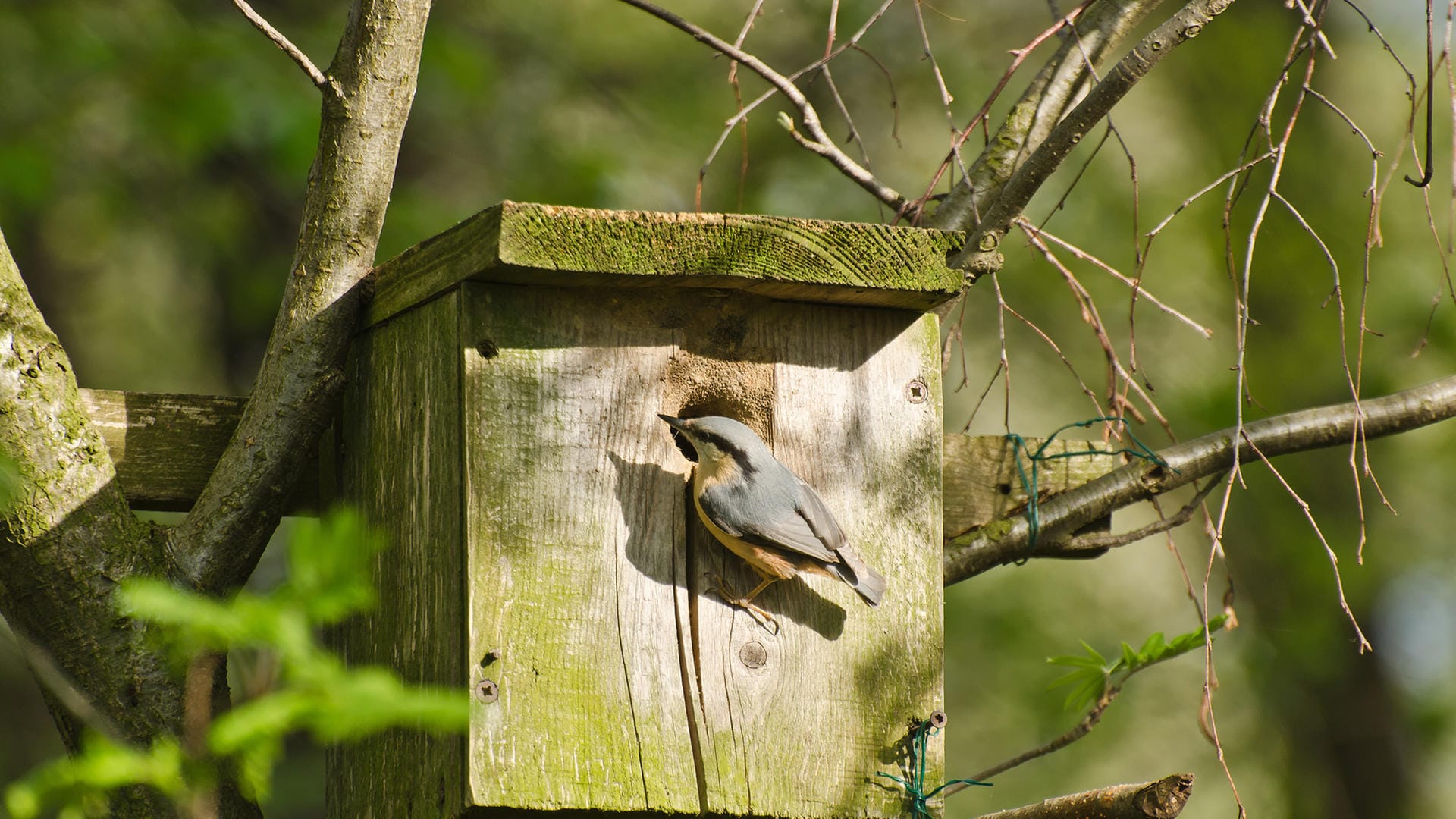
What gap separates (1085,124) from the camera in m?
2.33

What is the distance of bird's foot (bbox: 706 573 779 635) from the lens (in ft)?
7.11

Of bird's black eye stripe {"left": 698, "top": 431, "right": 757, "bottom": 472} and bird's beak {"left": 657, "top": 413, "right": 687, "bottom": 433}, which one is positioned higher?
bird's beak {"left": 657, "top": 413, "right": 687, "bottom": 433}

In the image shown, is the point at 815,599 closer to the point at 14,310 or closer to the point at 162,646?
the point at 162,646

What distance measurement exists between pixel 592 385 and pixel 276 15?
151 inches

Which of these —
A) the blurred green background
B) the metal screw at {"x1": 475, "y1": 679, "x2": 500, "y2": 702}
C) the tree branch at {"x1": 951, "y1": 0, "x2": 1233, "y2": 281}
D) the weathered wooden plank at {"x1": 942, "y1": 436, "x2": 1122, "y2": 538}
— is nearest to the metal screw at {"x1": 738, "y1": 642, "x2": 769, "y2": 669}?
the metal screw at {"x1": 475, "y1": 679, "x2": 500, "y2": 702}

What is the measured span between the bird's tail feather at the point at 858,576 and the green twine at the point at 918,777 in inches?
8.5

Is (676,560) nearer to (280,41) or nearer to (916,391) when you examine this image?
(916,391)

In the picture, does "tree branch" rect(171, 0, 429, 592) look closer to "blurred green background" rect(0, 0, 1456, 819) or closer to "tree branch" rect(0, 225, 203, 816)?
"tree branch" rect(0, 225, 203, 816)

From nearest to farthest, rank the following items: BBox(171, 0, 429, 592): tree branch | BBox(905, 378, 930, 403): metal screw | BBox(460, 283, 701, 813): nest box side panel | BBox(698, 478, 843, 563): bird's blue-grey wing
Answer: BBox(460, 283, 701, 813): nest box side panel, BBox(698, 478, 843, 563): bird's blue-grey wing, BBox(171, 0, 429, 592): tree branch, BBox(905, 378, 930, 403): metal screw

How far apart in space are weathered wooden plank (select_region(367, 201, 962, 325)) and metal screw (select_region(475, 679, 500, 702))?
568mm

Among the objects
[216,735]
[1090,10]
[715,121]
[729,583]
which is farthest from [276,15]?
[216,735]

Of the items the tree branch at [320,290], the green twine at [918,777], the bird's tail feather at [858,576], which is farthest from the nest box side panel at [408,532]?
the green twine at [918,777]

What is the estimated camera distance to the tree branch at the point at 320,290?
2.21 meters

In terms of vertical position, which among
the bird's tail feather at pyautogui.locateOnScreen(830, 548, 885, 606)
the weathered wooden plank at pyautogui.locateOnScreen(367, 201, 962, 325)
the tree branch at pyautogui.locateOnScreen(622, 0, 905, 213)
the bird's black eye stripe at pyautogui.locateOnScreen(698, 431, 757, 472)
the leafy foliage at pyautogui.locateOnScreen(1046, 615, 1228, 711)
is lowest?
the leafy foliage at pyautogui.locateOnScreen(1046, 615, 1228, 711)
